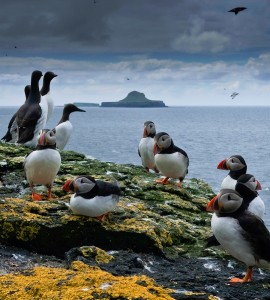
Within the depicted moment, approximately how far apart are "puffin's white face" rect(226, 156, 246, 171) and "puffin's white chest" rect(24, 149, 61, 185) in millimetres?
4049

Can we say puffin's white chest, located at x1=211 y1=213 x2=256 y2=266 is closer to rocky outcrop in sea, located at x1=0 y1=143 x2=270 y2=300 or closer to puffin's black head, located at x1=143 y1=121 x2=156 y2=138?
rocky outcrop in sea, located at x1=0 y1=143 x2=270 y2=300

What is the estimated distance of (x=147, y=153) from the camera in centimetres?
1577

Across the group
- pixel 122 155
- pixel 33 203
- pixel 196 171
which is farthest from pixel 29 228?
pixel 122 155

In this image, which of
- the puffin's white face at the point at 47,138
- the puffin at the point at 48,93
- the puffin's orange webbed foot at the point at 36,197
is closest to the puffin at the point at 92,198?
the puffin's orange webbed foot at the point at 36,197

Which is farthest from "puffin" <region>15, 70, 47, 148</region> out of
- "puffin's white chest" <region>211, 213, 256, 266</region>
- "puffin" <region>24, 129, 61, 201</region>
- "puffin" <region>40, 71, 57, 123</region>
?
"puffin's white chest" <region>211, 213, 256, 266</region>

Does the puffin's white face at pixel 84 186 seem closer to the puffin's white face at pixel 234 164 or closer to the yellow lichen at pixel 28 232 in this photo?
the yellow lichen at pixel 28 232

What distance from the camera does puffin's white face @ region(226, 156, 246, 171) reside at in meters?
12.5

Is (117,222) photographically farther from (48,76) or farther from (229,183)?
(48,76)

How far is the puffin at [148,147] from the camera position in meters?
15.7

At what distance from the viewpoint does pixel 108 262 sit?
282 inches

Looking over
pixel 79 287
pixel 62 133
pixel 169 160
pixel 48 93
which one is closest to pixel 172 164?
pixel 169 160

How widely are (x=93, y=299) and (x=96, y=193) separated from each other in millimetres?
3990

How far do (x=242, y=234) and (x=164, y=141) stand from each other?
6.25 metres

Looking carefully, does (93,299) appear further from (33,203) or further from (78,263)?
(33,203)
